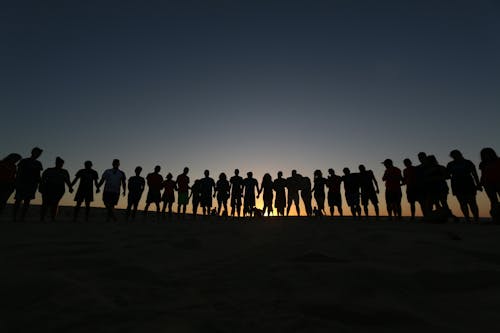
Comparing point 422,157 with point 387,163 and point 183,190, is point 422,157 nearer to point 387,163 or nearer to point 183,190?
point 387,163

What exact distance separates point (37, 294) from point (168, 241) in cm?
212

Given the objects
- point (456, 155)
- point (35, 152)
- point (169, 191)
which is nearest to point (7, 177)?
point (35, 152)

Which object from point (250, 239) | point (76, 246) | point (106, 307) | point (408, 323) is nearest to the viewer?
point (408, 323)

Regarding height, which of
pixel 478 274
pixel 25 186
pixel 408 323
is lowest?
pixel 408 323

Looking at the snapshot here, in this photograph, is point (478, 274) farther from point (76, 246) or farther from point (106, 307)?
point (76, 246)

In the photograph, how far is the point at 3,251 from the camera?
3.23 metres

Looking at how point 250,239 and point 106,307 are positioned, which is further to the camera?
point 250,239

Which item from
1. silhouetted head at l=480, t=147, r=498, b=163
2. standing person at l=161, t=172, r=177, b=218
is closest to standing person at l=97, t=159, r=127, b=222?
standing person at l=161, t=172, r=177, b=218

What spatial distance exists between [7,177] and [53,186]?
1077 mm

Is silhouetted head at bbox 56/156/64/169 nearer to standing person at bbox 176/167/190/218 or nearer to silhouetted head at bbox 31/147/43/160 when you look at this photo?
silhouetted head at bbox 31/147/43/160

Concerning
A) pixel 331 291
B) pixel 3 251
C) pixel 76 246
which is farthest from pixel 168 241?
pixel 331 291

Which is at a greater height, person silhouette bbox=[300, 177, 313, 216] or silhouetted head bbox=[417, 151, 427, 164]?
silhouetted head bbox=[417, 151, 427, 164]

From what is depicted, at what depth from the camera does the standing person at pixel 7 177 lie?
6.91m

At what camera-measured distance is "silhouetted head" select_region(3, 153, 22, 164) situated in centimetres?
711
